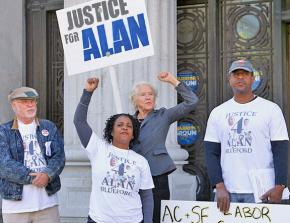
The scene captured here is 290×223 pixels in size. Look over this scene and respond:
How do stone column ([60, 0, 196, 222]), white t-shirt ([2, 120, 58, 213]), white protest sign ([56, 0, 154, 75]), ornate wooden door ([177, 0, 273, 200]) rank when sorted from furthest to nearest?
1. ornate wooden door ([177, 0, 273, 200])
2. stone column ([60, 0, 196, 222])
3. white protest sign ([56, 0, 154, 75])
4. white t-shirt ([2, 120, 58, 213])

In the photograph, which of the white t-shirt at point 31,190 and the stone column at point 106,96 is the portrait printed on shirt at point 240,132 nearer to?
the white t-shirt at point 31,190

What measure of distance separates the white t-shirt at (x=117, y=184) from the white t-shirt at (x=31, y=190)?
723 millimetres

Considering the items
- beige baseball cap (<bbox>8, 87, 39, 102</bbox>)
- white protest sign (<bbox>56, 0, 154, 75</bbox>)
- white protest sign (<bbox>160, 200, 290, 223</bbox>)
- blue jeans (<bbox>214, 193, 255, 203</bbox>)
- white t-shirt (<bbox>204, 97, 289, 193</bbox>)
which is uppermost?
white protest sign (<bbox>56, 0, 154, 75</bbox>)

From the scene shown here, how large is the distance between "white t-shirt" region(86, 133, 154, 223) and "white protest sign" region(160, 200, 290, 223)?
50 cm

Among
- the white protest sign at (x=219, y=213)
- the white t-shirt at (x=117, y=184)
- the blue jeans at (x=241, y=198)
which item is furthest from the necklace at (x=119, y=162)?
the blue jeans at (x=241, y=198)

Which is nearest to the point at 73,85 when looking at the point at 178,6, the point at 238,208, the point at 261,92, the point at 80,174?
the point at 80,174

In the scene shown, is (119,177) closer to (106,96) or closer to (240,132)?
(240,132)

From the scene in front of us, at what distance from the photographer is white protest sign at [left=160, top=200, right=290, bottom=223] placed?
190 inches

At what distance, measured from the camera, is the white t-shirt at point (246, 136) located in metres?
4.91

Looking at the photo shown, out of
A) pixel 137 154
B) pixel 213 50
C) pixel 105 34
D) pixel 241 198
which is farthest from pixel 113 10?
pixel 213 50

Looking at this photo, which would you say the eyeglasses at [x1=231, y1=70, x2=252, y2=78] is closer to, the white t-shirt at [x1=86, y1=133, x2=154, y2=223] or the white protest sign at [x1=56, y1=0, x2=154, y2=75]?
the white protest sign at [x1=56, y1=0, x2=154, y2=75]

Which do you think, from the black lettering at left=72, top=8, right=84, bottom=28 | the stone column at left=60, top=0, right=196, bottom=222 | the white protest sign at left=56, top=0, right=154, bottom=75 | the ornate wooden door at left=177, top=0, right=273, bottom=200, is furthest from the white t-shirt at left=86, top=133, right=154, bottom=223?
the ornate wooden door at left=177, top=0, right=273, bottom=200

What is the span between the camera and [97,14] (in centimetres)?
541

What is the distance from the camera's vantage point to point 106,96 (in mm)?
7648
